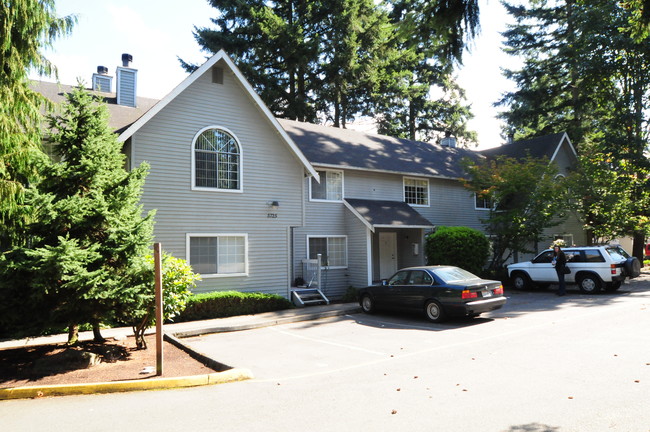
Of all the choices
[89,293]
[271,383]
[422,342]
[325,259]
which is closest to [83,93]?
[89,293]

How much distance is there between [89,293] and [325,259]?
1121 cm

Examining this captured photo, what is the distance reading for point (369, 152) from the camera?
22312mm

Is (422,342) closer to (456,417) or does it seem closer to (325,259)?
(456,417)

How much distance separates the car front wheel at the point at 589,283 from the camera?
55.6ft

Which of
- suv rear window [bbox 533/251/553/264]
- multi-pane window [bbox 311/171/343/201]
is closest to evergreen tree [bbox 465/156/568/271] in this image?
suv rear window [bbox 533/251/553/264]

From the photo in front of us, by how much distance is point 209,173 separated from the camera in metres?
14.9

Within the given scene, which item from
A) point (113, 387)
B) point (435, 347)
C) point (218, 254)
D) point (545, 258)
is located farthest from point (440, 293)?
point (545, 258)

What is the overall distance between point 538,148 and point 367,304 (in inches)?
788

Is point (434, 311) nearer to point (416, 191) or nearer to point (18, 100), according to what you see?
point (18, 100)

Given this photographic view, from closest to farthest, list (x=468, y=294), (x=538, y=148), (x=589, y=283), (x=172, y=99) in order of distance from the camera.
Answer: (x=468, y=294)
(x=172, y=99)
(x=589, y=283)
(x=538, y=148)

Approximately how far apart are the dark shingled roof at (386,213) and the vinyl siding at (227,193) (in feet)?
11.0

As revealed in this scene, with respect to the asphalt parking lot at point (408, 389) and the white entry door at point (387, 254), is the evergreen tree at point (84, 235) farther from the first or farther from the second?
the white entry door at point (387, 254)

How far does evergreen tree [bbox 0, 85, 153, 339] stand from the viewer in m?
8.06

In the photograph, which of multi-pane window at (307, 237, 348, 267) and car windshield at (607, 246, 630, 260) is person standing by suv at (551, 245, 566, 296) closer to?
car windshield at (607, 246, 630, 260)
